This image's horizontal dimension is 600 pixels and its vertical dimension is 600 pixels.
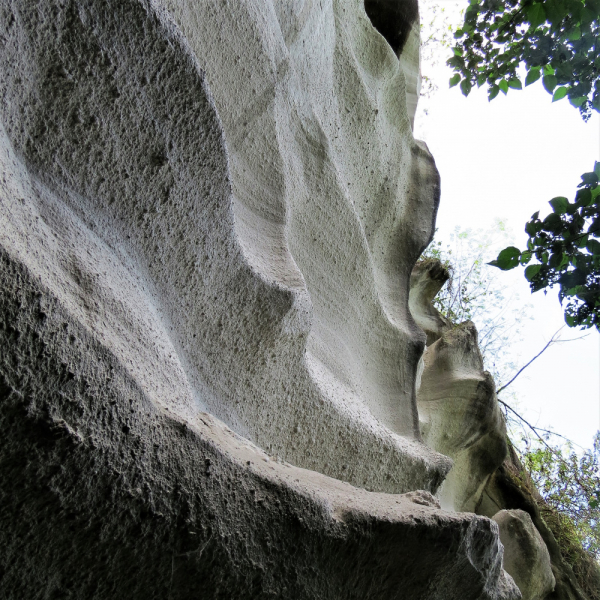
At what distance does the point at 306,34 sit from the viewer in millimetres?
1579

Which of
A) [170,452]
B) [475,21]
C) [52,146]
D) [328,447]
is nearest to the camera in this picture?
[170,452]

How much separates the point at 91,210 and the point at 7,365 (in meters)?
0.34

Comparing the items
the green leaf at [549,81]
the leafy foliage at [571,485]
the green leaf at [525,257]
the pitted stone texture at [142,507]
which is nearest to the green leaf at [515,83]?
the green leaf at [549,81]

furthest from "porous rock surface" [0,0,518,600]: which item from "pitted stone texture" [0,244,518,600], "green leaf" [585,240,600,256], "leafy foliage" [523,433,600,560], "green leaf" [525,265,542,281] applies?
"leafy foliage" [523,433,600,560]

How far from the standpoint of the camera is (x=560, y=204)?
172 centimetres

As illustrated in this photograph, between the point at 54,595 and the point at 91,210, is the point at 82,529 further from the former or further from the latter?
the point at 91,210

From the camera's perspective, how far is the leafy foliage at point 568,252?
1.67 m

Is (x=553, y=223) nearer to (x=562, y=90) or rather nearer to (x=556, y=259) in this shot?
(x=556, y=259)

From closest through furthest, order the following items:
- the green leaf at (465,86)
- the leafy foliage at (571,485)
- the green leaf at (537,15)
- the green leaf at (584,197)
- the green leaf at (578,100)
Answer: the green leaf at (584,197)
the green leaf at (537,15)
the green leaf at (578,100)
the green leaf at (465,86)
the leafy foliage at (571,485)

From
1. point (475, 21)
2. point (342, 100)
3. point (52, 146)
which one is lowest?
point (52, 146)

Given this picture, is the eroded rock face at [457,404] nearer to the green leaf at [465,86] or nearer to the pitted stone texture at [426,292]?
the pitted stone texture at [426,292]

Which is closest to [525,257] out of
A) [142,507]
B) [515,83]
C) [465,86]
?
[515,83]

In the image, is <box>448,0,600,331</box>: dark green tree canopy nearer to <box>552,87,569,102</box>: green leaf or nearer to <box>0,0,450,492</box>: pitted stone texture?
<box>552,87,569,102</box>: green leaf

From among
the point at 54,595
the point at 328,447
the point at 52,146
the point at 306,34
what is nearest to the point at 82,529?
the point at 54,595
